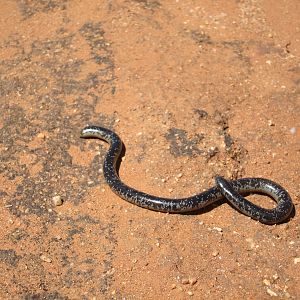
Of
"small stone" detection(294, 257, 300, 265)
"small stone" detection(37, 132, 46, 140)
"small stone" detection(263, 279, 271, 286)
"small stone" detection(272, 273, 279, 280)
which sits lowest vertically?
"small stone" detection(37, 132, 46, 140)

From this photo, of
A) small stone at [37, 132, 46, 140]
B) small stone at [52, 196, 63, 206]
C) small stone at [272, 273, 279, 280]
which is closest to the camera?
small stone at [272, 273, 279, 280]

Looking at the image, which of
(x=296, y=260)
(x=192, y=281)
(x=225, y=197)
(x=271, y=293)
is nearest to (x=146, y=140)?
(x=225, y=197)

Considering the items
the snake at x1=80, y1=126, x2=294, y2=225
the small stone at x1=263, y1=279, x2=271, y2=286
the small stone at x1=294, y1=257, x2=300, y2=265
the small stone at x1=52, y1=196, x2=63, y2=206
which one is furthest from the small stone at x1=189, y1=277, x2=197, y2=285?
the small stone at x1=52, y1=196, x2=63, y2=206

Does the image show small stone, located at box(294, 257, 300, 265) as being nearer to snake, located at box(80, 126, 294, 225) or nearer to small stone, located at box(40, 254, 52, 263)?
snake, located at box(80, 126, 294, 225)

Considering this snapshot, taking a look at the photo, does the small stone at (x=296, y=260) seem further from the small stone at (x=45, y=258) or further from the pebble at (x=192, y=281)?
the small stone at (x=45, y=258)

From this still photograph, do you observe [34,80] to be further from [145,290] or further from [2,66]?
[145,290]

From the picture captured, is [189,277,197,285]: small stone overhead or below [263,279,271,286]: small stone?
below

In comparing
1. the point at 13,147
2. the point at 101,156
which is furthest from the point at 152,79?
the point at 13,147
